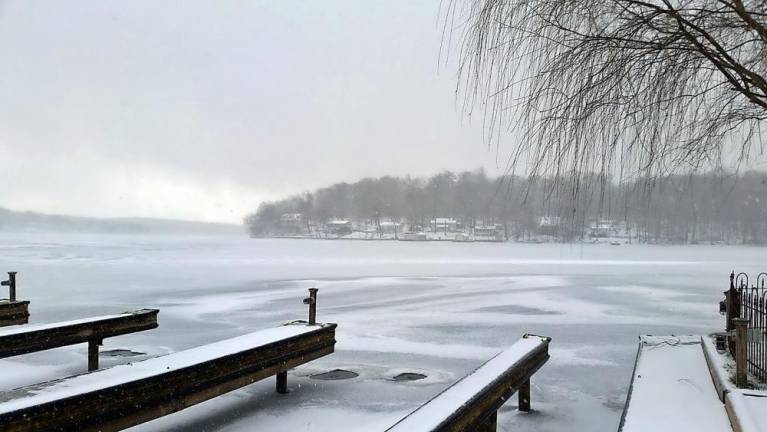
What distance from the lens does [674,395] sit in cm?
490

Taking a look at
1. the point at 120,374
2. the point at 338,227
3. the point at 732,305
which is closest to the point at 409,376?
the point at 120,374

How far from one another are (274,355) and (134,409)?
179cm

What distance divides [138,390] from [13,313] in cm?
481

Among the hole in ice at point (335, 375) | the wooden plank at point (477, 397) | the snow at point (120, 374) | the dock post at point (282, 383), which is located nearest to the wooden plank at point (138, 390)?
the snow at point (120, 374)

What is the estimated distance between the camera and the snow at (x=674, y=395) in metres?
4.11

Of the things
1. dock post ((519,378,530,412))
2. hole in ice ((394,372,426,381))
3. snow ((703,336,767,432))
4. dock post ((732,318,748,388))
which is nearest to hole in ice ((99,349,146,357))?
hole in ice ((394,372,426,381))

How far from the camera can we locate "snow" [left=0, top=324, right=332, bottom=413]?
3.81m

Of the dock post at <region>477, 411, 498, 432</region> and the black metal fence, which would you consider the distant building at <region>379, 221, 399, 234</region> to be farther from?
the dock post at <region>477, 411, 498, 432</region>

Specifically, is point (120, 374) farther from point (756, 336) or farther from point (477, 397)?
→ point (756, 336)

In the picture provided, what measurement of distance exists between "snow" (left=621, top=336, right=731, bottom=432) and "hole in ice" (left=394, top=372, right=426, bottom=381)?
2462mm

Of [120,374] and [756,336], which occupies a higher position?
[756,336]

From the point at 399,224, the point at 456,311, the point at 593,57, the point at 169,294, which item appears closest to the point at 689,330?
the point at 456,311

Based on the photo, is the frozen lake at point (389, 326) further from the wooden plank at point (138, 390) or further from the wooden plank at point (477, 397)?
the wooden plank at point (477, 397)

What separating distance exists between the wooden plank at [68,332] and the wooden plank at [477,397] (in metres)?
4.39
